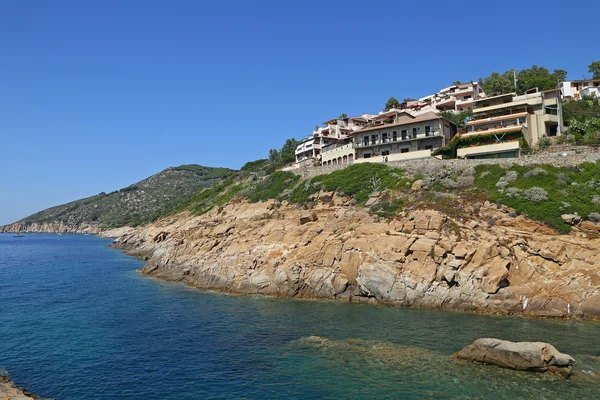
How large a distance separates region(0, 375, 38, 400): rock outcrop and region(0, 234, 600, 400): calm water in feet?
2.60

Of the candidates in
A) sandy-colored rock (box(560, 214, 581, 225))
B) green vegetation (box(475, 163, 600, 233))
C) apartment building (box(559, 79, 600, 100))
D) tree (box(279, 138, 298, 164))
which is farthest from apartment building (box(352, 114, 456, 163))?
tree (box(279, 138, 298, 164))

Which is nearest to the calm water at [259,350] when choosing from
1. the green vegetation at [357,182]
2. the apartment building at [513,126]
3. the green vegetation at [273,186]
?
the green vegetation at [357,182]

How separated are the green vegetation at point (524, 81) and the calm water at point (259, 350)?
66.7 m

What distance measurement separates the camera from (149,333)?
33219 millimetres

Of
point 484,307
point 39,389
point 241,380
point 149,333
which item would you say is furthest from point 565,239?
point 39,389

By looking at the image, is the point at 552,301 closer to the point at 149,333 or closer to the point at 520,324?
the point at 520,324

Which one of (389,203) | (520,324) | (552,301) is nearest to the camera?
(520,324)

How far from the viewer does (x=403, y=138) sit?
2731 inches

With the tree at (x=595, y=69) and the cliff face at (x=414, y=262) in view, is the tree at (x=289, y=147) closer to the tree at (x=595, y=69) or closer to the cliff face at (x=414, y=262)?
the cliff face at (x=414, y=262)

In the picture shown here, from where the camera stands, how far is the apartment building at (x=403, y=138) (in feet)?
217

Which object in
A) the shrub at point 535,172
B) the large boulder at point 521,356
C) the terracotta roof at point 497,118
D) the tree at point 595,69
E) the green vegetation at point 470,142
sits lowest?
the large boulder at point 521,356

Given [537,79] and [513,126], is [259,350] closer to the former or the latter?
[513,126]

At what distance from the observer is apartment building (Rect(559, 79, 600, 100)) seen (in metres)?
80.4

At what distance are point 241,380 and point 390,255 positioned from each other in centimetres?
2317
